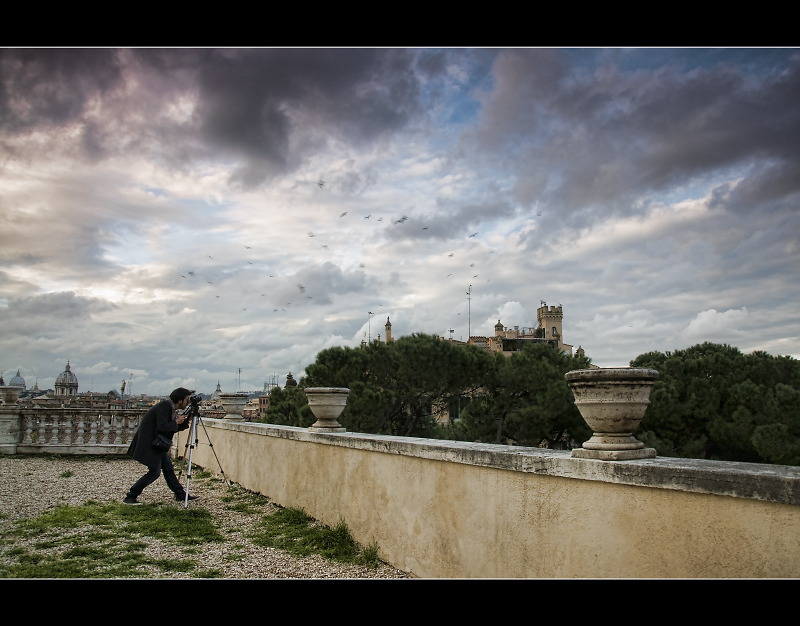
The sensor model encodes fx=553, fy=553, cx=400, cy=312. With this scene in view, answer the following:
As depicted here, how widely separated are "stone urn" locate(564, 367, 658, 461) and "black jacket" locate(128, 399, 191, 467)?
5.13 metres

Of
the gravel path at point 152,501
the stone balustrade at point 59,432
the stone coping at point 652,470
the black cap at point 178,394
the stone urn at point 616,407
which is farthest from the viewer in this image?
the stone balustrade at point 59,432

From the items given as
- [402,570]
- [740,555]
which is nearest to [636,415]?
[740,555]

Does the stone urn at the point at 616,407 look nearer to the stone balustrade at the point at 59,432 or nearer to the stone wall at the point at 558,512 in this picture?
the stone wall at the point at 558,512

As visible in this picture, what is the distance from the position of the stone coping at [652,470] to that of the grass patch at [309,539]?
104 centimetres

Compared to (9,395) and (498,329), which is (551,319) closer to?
(498,329)

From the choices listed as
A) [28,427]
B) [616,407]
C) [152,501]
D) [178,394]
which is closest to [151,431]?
[178,394]

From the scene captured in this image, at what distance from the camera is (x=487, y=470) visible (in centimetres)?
313

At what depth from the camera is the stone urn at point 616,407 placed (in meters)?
2.55

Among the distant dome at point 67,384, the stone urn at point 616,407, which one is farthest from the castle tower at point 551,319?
the stone urn at point 616,407

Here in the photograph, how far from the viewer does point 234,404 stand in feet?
30.6

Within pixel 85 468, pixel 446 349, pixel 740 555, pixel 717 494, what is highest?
pixel 446 349

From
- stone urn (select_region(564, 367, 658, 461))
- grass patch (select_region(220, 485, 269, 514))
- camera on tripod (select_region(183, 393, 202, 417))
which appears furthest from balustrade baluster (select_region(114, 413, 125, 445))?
stone urn (select_region(564, 367, 658, 461))
